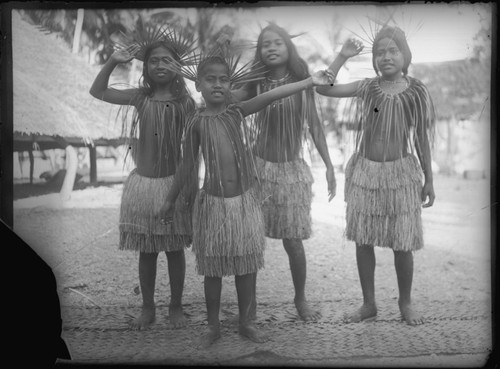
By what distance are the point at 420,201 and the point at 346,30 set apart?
2.85ft

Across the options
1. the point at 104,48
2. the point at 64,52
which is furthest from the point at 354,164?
the point at 64,52

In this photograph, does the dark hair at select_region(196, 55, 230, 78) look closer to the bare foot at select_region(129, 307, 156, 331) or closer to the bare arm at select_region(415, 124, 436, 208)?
the bare arm at select_region(415, 124, 436, 208)

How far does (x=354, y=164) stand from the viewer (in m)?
2.88

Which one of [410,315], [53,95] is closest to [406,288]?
[410,315]

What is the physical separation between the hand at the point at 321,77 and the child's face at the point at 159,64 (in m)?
0.67

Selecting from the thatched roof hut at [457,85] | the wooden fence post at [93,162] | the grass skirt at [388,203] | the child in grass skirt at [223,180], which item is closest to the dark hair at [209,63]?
the child in grass skirt at [223,180]

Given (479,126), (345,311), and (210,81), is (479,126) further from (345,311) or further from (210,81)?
(210,81)

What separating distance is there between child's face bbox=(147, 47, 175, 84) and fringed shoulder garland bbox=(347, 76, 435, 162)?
0.90 meters

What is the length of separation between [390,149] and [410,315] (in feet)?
2.62

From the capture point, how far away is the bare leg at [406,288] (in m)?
2.88

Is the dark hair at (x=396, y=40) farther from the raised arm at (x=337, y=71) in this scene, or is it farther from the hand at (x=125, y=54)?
the hand at (x=125, y=54)

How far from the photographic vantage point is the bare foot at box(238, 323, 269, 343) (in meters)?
2.89

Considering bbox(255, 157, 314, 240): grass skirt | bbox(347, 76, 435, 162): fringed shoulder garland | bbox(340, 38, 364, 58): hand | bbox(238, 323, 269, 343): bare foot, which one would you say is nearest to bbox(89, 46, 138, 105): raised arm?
bbox(255, 157, 314, 240): grass skirt

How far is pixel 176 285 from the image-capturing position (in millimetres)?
2945
